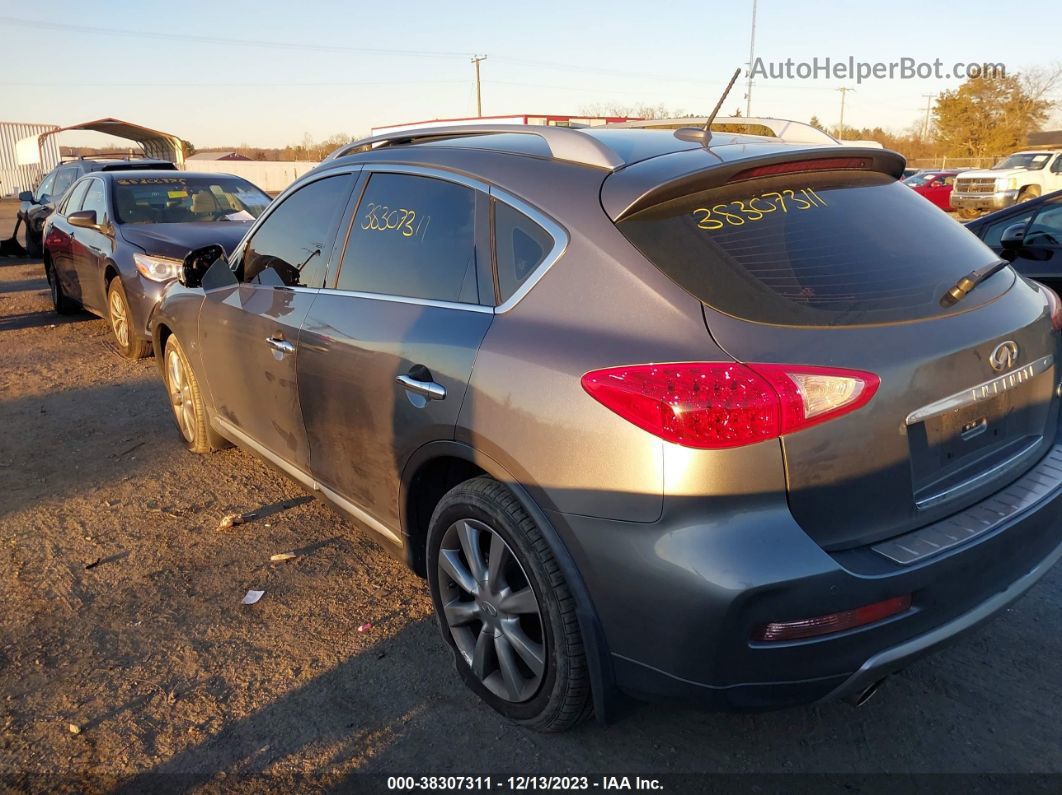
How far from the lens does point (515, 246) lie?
8.67ft

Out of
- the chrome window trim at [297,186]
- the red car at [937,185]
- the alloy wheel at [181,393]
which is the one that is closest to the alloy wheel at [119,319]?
the alloy wheel at [181,393]

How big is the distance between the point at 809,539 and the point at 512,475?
32.8 inches

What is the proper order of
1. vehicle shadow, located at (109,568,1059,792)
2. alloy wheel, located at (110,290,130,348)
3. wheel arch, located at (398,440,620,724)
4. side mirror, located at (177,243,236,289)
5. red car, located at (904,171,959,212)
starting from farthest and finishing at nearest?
1. red car, located at (904,171,959,212)
2. alloy wheel, located at (110,290,130,348)
3. side mirror, located at (177,243,236,289)
4. vehicle shadow, located at (109,568,1059,792)
5. wheel arch, located at (398,440,620,724)

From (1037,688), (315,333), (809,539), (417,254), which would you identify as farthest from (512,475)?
(1037,688)

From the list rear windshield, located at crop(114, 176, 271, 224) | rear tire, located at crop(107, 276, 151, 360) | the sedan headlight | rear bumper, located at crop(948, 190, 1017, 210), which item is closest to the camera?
the sedan headlight

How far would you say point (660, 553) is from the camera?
6.81ft

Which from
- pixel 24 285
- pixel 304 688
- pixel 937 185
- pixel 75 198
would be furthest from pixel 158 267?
pixel 937 185

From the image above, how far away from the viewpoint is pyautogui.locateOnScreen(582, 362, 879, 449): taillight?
203 cm

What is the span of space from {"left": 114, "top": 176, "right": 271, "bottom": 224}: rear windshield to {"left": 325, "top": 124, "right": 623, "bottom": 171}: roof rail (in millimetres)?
5277

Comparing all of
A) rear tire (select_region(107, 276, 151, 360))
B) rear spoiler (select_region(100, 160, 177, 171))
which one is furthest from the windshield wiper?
rear spoiler (select_region(100, 160, 177, 171))

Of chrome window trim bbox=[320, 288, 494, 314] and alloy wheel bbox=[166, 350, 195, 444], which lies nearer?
chrome window trim bbox=[320, 288, 494, 314]

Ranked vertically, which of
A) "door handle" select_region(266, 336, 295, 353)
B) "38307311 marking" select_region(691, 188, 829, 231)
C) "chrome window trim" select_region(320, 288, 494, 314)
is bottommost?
"door handle" select_region(266, 336, 295, 353)

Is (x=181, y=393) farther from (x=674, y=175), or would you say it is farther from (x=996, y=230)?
(x=996, y=230)

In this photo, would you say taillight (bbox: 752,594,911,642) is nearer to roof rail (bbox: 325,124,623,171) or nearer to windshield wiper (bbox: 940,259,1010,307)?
windshield wiper (bbox: 940,259,1010,307)
